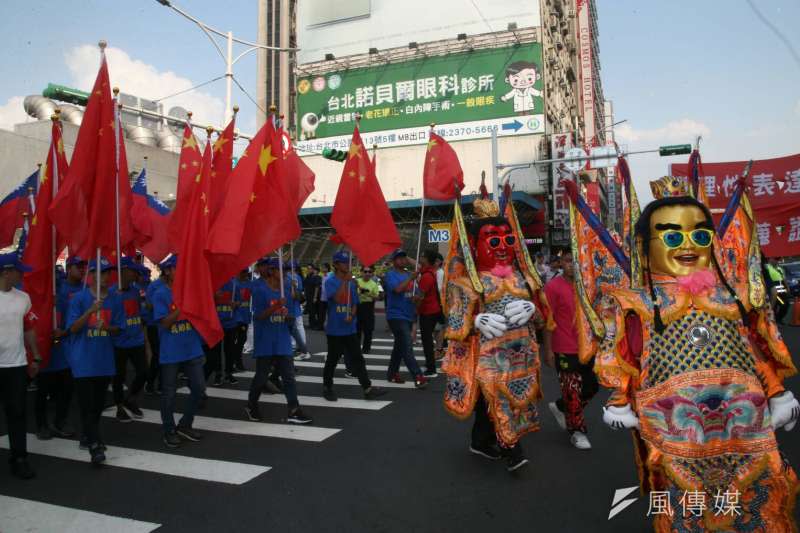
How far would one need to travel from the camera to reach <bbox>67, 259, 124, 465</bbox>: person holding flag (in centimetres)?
503

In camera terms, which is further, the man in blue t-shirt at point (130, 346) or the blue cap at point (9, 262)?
the man in blue t-shirt at point (130, 346)

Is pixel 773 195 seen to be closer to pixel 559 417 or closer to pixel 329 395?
pixel 559 417

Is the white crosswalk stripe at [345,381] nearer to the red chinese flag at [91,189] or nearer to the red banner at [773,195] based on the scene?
the red chinese flag at [91,189]

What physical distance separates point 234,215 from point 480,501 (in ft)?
11.4

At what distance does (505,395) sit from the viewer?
4383 mm

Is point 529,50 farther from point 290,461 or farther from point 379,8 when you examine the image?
point 290,461

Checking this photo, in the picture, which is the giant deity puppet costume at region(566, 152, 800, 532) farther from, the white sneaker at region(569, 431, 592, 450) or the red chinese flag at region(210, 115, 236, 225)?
the red chinese flag at region(210, 115, 236, 225)

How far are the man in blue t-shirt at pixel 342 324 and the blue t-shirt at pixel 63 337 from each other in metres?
2.88

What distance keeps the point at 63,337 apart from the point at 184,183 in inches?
116

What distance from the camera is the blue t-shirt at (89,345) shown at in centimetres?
507

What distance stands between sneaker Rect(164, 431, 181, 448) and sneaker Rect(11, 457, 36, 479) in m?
1.12

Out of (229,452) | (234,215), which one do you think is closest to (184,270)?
(234,215)

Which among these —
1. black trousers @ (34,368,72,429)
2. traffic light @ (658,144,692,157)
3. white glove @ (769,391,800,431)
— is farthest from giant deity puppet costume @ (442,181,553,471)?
traffic light @ (658,144,692,157)

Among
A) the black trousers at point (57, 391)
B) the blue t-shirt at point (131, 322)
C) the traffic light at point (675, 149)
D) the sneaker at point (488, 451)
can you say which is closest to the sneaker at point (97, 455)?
the black trousers at point (57, 391)
